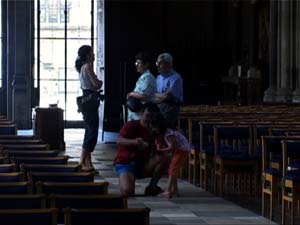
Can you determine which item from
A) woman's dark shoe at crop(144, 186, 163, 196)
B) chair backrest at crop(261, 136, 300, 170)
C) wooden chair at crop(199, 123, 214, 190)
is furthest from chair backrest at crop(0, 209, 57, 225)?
wooden chair at crop(199, 123, 214, 190)

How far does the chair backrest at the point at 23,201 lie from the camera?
237 inches

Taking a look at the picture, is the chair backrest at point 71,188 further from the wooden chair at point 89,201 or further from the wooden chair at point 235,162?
the wooden chair at point 235,162

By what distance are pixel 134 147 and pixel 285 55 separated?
14601 millimetres

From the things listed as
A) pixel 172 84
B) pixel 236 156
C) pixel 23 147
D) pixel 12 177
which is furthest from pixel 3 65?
pixel 12 177

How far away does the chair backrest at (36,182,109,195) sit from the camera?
22.2 feet

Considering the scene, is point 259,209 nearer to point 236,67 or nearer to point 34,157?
point 34,157

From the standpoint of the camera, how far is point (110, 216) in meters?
5.73

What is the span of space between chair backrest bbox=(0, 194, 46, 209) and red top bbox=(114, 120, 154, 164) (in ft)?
16.5

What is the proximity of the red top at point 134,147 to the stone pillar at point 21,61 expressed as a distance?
1638 cm

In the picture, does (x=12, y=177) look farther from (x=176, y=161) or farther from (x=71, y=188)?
(x=176, y=161)

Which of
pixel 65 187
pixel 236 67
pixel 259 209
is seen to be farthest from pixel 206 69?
pixel 65 187

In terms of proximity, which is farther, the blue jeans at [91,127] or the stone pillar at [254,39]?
the stone pillar at [254,39]

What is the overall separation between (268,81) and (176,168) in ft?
49.8

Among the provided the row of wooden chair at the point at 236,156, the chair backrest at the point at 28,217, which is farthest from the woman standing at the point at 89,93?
the chair backrest at the point at 28,217
